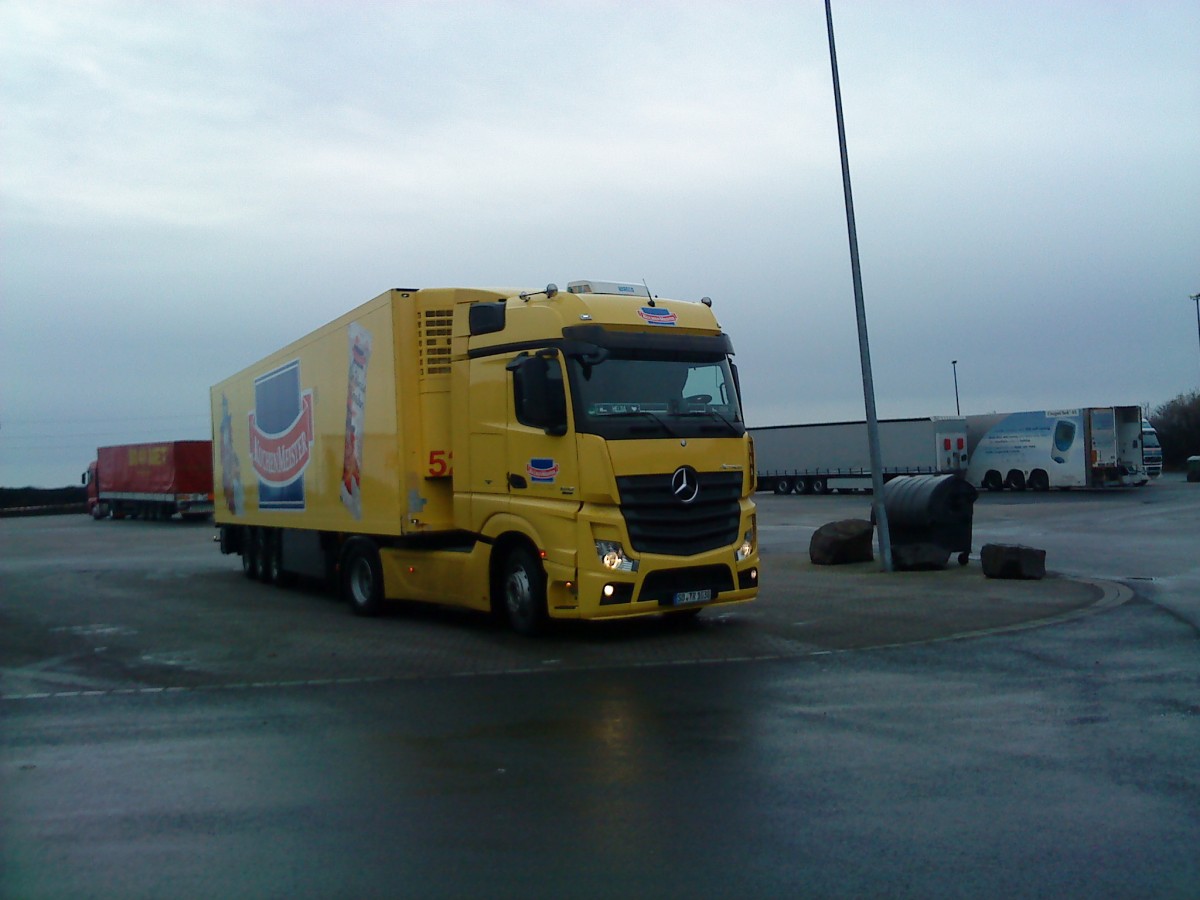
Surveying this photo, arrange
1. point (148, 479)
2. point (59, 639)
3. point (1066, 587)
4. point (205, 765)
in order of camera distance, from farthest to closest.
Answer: point (148, 479) < point (1066, 587) < point (59, 639) < point (205, 765)

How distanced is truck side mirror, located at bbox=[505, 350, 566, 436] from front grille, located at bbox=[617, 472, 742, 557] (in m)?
0.89

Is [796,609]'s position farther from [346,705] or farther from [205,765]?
[205,765]

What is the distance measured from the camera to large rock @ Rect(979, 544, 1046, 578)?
→ 16609mm

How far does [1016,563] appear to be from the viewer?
1661 centimetres

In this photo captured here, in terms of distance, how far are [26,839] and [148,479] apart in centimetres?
5014

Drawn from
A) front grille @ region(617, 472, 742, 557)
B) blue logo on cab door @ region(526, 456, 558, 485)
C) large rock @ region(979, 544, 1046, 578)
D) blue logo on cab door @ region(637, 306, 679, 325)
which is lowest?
large rock @ region(979, 544, 1046, 578)

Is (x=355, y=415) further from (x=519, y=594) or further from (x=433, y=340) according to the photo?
(x=519, y=594)

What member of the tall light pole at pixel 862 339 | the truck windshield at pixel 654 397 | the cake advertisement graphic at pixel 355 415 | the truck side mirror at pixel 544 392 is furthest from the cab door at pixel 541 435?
the tall light pole at pixel 862 339

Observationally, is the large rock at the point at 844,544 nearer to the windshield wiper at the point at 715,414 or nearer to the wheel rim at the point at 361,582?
the windshield wiper at the point at 715,414

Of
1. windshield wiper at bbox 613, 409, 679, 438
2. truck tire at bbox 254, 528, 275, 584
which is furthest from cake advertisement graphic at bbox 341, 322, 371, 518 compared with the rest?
truck tire at bbox 254, 528, 275, 584

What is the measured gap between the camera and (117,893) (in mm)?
4930

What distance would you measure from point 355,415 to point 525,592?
3.89 metres

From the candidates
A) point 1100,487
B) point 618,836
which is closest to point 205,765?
point 618,836

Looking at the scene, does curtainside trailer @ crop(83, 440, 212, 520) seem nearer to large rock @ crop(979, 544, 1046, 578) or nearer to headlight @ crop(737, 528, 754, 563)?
large rock @ crop(979, 544, 1046, 578)
